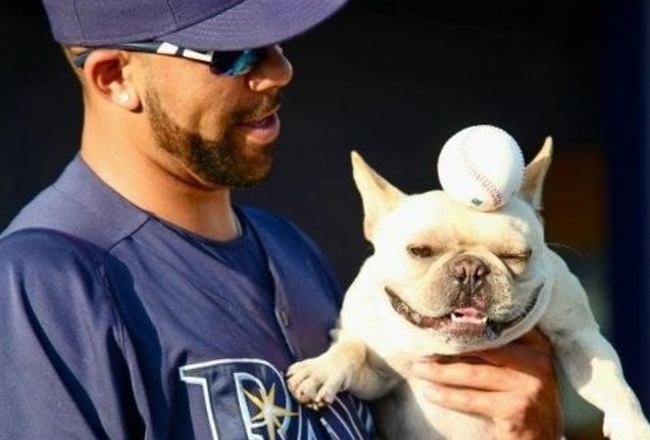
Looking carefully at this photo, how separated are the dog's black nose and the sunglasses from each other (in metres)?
0.46

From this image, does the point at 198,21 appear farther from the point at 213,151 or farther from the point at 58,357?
the point at 58,357

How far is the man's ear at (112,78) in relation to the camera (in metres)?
2.62

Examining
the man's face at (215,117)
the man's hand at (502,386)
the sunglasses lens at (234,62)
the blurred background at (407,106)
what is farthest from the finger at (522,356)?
the blurred background at (407,106)

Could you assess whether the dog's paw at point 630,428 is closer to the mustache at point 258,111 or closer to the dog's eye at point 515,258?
the dog's eye at point 515,258

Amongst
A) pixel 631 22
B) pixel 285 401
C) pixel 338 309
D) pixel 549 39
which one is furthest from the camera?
pixel 549 39

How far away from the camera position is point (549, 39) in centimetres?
677

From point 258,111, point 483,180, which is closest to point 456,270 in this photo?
point 483,180

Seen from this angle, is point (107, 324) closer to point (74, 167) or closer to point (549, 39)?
point (74, 167)

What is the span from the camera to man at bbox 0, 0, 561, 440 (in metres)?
2.33

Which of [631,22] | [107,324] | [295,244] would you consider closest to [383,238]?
[295,244]

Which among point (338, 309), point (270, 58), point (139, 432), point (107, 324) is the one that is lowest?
point (338, 309)

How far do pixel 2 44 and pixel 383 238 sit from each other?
3559 mm

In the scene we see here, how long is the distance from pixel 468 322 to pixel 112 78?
2.27 feet

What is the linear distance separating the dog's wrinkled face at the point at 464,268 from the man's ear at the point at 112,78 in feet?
1.66
